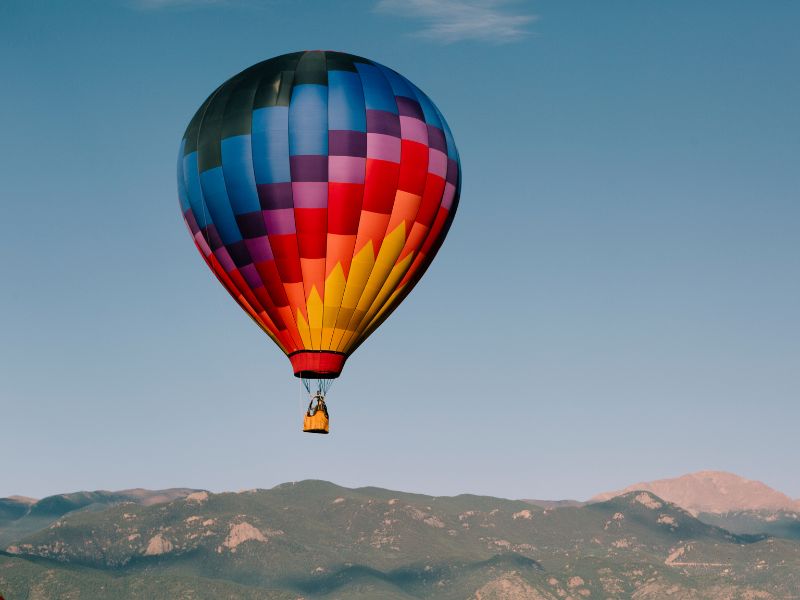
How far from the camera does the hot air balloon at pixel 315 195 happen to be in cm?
9631

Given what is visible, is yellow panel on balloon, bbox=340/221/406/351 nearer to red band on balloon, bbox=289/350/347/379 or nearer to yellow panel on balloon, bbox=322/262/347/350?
yellow panel on balloon, bbox=322/262/347/350

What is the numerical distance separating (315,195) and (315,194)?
0.07 metres

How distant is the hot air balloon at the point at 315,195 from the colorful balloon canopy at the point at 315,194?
0.07 metres

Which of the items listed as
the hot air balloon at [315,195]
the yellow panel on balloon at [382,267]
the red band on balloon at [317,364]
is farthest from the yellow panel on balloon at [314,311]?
the yellow panel on balloon at [382,267]

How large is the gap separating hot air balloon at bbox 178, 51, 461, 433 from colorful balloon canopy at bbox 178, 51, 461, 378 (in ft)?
0.23

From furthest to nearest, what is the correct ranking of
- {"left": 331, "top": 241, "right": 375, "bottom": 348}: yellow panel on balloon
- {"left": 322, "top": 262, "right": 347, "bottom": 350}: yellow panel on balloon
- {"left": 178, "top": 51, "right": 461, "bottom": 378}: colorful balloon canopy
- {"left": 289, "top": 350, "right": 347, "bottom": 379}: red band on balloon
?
{"left": 331, "top": 241, "right": 375, "bottom": 348}: yellow panel on balloon < {"left": 178, "top": 51, "right": 461, "bottom": 378}: colorful balloon canopy < {"left": 322, "top": 262, "right": 347, "bottom": 350}: yellow panel on balloon < {"left": 289, "top": 350, "right": 347, "bottom": 379}: red band on balloon

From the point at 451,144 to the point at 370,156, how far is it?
959 centimetres

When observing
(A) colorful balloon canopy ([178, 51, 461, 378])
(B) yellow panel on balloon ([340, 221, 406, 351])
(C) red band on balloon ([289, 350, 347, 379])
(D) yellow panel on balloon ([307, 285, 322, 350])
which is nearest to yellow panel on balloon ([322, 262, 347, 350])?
(A) colorful balloon canopy ([178, 51, 461, 378])

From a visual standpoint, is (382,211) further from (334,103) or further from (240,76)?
(240,76)

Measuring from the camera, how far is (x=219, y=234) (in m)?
99.4

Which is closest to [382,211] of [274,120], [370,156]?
[370,156]

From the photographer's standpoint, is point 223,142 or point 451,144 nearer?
point 223,142

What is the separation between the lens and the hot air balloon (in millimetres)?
96312

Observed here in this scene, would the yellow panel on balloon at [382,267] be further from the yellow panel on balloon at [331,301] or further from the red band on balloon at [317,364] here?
the red band on balloon at [317,364]
